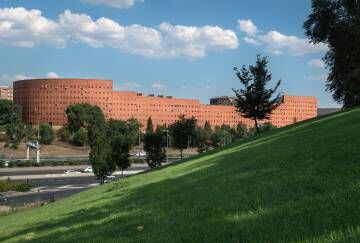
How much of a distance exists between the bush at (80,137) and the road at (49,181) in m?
41.5

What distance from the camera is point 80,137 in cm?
13850

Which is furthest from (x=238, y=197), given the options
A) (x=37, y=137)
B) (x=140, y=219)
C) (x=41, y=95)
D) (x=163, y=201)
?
(x=41, y=95)

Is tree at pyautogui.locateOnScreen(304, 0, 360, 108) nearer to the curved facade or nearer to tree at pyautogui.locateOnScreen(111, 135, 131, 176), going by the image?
tree at pyautogui.locateOnScreen(111, 135, 131, 176)

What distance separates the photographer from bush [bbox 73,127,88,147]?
453 feet

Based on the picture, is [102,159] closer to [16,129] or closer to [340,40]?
[340,40]

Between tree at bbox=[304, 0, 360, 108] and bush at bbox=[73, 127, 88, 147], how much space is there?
101 metres

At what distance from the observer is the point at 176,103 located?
182 meters

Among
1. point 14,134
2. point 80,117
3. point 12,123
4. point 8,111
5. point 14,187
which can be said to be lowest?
point 14,187

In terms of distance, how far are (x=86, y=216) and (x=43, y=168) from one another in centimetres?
8650

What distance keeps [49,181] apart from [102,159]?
915 inches

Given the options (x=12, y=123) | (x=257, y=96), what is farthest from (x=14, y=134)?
(x=257, y=96)

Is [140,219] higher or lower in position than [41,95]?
lower

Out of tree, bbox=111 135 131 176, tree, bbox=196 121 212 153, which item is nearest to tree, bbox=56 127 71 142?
tree, bbox=196 121 212 153

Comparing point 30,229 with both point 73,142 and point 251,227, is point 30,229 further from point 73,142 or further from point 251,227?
point 73,142
